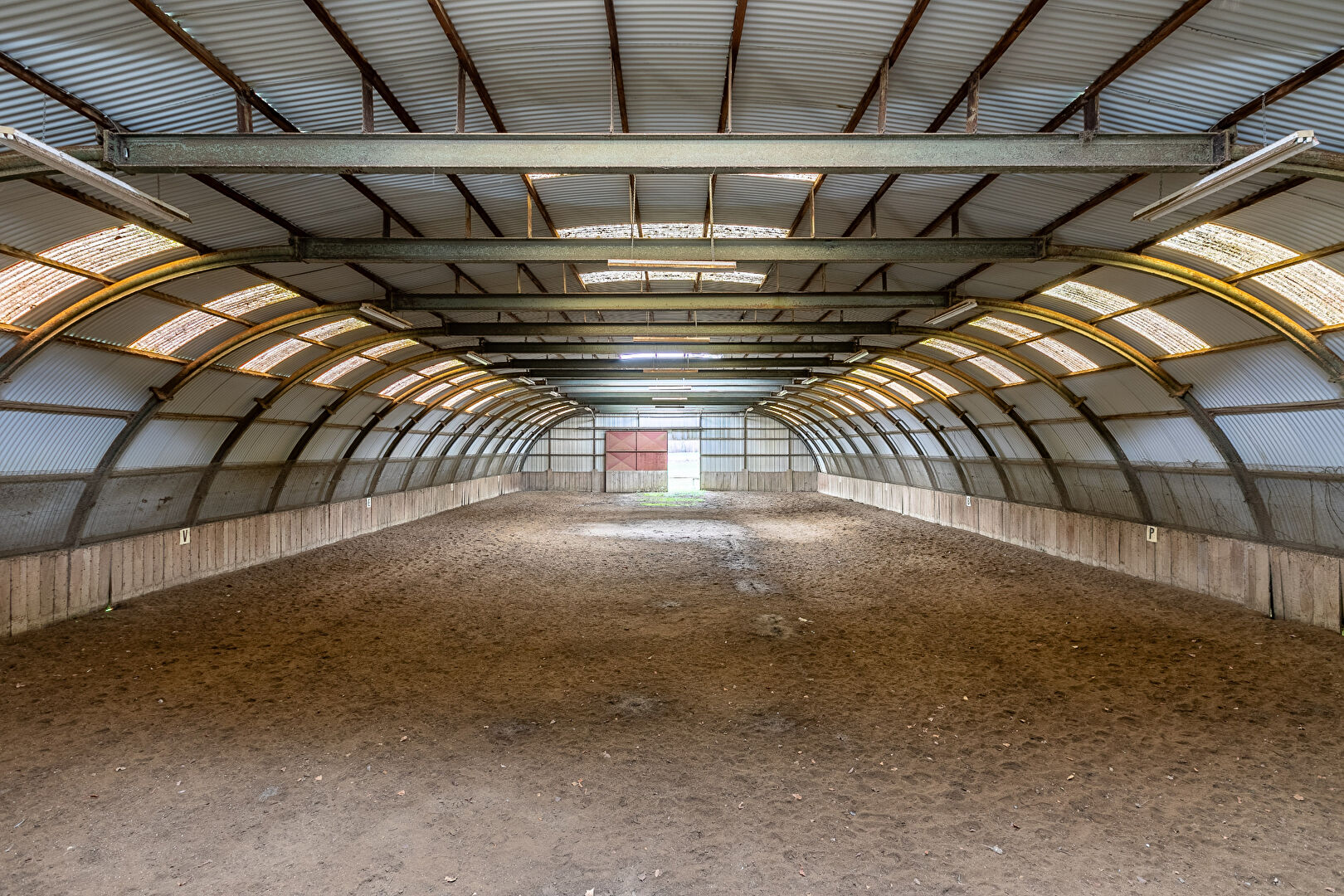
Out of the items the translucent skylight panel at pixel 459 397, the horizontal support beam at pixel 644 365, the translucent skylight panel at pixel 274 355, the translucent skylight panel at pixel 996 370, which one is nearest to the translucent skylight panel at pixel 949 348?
the translucent skylight panel at pixel 996 370

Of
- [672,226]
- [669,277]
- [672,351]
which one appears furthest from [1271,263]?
[672,351]

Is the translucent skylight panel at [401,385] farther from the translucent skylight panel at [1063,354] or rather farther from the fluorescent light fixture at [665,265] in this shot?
the translucent skylight panel at [1063,354]

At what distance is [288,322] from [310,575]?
25.6 ft

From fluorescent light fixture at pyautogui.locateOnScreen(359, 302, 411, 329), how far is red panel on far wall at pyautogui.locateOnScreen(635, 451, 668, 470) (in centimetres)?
3292

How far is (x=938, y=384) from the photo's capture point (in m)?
23.4

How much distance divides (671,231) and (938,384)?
1422 cm

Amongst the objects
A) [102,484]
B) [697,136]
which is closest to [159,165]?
[697,136]

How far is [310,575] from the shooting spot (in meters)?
18.8

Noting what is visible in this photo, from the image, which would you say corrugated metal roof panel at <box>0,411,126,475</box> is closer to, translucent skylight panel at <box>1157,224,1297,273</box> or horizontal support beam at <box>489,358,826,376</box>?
horizontal support beam at <box>489,358,826,376</box>

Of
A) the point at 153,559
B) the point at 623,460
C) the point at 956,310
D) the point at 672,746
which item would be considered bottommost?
the point at 672,746

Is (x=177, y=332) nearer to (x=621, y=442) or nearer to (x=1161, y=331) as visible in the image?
(x=1161, y=331)

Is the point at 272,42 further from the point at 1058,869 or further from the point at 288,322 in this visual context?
the point at 1058,869

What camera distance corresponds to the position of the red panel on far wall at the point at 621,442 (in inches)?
1876

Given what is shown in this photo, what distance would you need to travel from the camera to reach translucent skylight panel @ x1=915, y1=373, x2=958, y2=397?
22984mm
